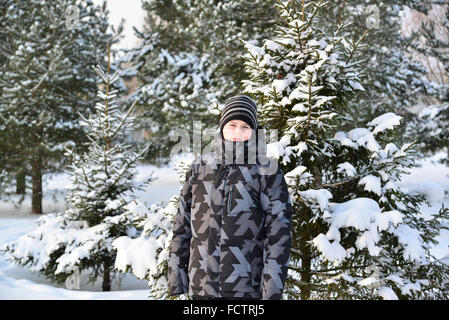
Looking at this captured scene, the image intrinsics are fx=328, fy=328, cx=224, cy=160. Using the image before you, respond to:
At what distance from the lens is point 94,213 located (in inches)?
194

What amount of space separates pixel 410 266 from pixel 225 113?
2.09 m

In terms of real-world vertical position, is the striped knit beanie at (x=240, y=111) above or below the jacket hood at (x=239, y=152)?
above

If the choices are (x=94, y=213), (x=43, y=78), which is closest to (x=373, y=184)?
(x=94, y=213)

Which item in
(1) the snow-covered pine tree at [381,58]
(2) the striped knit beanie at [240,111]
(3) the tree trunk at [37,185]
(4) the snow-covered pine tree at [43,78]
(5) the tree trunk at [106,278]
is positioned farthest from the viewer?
(3) the tree trunk at [37,185]

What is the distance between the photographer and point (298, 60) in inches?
118

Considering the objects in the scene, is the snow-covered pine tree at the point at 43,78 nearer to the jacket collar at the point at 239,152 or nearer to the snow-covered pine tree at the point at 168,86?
the snow-covered pine tree at the point at 168,86

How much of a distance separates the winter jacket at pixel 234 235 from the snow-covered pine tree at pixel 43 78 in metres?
8.79

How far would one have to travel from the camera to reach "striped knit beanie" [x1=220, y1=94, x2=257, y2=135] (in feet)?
6.73

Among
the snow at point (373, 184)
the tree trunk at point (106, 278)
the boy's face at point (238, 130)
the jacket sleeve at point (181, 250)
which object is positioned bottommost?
the tree trunk at point (106, 278)

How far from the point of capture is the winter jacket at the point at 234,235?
6.19 feet

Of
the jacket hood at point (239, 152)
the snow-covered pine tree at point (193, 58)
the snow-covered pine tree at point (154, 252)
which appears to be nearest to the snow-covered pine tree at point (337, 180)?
the jacket hood at point (239, 152)

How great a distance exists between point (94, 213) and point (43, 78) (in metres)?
6.49

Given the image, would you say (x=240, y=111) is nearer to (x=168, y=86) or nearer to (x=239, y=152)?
(x=239, y=152)

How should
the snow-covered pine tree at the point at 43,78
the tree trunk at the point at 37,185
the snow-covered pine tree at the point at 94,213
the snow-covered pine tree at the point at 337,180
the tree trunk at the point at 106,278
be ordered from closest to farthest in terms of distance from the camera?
1. the snow-covered pine tree at the point at 337,180
2. the snow-covered pine tree at the point at 94,213
3. the tree trunk at the point at 106,278
4. the snow-covered pine tree at the point at 43,78
5. the tree trunk at the point at 37,185
